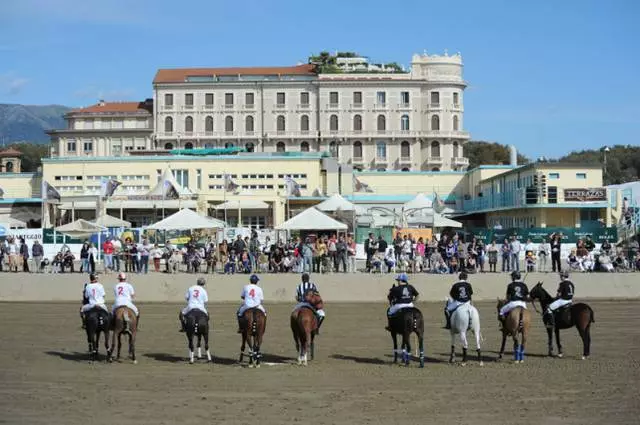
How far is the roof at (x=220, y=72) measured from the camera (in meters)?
115

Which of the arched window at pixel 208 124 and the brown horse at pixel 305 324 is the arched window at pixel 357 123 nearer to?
the arched window at pixel 208 124

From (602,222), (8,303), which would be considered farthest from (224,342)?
(602,222)

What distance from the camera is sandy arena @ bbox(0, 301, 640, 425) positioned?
→ 12.8 metres

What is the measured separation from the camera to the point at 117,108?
120188 mm

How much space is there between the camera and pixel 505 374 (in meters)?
16.3

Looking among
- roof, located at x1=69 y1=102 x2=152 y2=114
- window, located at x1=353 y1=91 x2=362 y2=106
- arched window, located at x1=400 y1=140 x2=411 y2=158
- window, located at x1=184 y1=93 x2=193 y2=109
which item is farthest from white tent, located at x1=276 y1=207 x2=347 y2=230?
roof, located at x1=69 y1=102 x2=152 y2=114

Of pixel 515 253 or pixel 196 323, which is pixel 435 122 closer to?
pixel 515 253

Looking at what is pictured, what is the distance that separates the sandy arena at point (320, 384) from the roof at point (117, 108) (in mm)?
98248

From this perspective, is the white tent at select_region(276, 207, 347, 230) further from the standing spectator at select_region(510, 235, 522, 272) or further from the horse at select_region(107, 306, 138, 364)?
the horse at select_region(107, 306, 138, 364)

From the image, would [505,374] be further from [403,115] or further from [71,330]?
[403,115]

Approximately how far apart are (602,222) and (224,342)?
39958mm

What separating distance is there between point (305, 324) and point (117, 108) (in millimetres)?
106587

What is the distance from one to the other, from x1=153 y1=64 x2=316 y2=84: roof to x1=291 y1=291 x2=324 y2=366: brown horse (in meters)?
97.9

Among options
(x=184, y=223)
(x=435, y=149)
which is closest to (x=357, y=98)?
(x=435, y=149)
